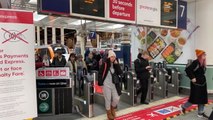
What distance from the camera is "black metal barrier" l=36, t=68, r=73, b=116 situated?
193 inches

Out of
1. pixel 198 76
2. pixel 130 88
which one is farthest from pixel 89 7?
pixel 130 88

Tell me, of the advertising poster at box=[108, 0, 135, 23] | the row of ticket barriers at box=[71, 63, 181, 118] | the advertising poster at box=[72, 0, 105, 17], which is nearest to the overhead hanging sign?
the row of ticket barriers at box=[71, 63, 181, 118]

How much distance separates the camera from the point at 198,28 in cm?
752

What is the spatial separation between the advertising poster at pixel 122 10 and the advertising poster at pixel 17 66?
7.23 feet

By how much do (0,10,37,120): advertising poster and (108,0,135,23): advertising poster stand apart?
7.23 ft

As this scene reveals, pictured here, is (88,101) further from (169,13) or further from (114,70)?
(169,13)

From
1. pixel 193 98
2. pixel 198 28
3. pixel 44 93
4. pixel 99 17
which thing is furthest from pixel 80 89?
pixel 198 28

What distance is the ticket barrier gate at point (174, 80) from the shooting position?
25.0 feet

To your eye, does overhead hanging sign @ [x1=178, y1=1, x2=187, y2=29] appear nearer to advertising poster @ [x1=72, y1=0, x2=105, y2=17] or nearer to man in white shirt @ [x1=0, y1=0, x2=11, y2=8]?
advertising poster @ [x1=72, y1=0, x2=105, y2=17]

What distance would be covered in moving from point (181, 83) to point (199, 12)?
249 cm

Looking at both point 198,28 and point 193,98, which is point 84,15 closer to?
point 193,98

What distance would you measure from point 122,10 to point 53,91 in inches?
93.7

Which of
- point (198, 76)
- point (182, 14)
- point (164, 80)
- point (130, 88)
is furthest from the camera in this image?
point (164, 80)

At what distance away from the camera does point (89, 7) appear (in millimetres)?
4430
